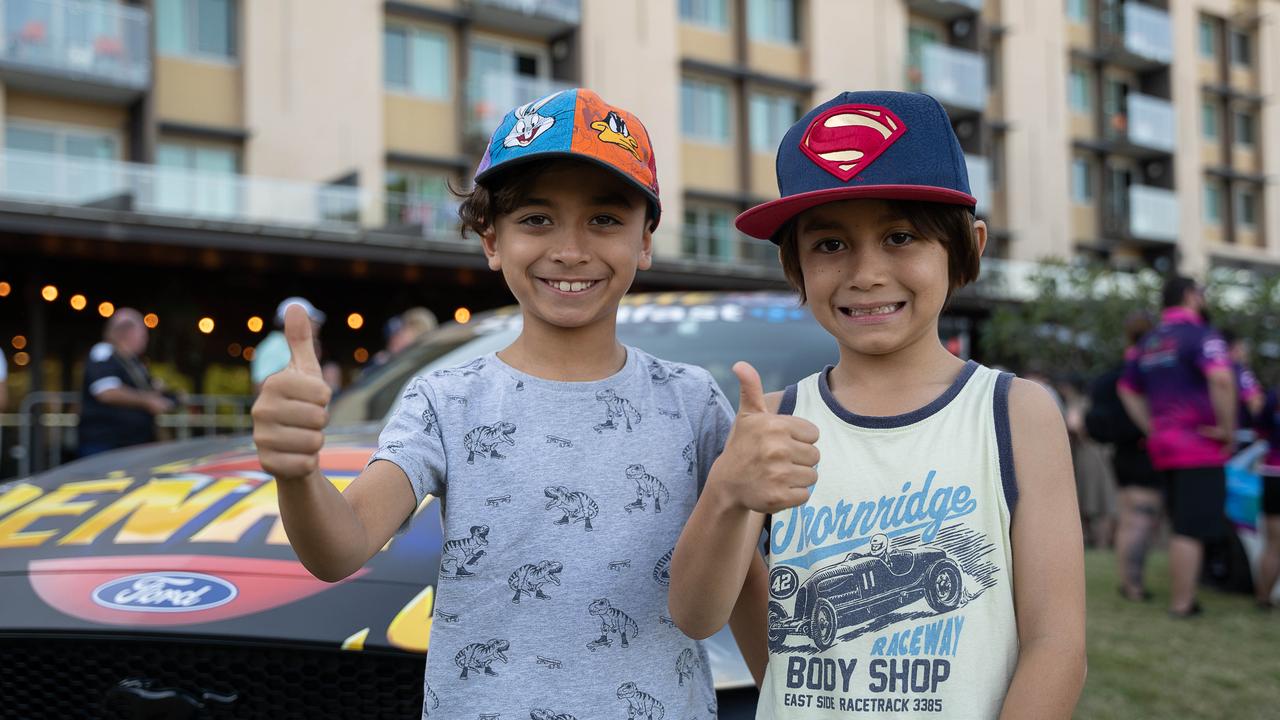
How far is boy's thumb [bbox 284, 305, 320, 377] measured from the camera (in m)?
1.10

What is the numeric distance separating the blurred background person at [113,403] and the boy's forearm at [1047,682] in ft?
20.2

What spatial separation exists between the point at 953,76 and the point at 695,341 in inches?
861

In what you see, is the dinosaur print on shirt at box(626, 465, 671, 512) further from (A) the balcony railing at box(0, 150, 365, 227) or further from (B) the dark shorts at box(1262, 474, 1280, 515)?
(A) the balcony railing at box(0, 150, 365, 227)

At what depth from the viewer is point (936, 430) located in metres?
1.39

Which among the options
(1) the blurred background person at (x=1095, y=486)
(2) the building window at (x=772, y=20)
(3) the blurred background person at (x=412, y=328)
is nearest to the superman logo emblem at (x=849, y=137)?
(3) the blurred background person at (x=412, y=328)

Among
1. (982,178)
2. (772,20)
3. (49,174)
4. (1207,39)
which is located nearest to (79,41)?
(49,174)

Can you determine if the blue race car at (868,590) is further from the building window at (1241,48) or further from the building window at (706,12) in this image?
the building window at (1241,48)

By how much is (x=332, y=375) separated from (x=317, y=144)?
8.06m

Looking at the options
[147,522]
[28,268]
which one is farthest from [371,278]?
[147,522]

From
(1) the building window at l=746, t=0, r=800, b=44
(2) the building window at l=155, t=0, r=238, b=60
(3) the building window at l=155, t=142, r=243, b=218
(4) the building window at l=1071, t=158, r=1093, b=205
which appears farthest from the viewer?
(4) the building window at l=1071, t=158, r=1093, b=205

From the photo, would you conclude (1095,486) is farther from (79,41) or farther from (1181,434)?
(79,41)

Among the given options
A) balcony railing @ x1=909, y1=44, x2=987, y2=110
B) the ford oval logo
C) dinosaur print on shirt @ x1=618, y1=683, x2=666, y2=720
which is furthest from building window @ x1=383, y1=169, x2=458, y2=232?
dinosaur print on shirt @ x1=618, y1=683, x2=666, y2=720

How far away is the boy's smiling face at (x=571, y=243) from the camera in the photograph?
4.78ft

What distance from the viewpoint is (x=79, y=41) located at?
14305 millimetres
